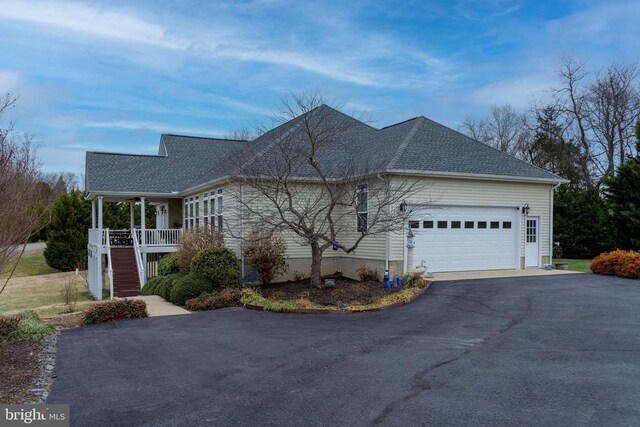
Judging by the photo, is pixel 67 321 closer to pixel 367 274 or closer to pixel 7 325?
pixel 7 325

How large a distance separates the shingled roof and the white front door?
1680mm

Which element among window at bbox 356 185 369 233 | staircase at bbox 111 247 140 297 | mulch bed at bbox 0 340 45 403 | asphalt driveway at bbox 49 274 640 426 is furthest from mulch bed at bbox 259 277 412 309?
staircase at bbox 111 247 140 297

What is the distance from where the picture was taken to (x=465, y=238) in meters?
16.5

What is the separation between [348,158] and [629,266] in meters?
10.1

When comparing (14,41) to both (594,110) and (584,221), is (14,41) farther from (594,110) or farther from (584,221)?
(594,110)

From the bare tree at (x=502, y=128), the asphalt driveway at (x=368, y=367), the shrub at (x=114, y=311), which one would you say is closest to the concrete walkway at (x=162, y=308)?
the shrub at (x=114, y=311)

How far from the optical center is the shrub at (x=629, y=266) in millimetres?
15268

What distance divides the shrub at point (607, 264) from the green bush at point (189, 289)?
13.3 metres

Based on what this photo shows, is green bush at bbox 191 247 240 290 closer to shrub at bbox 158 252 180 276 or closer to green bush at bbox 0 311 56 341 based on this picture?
shrub at bbox 158 252 180 276

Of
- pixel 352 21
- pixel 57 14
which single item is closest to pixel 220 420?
pixel 57 14

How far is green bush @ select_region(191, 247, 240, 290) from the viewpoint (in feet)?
45.9

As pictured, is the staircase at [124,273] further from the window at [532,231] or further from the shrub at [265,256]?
the window at [532,231]

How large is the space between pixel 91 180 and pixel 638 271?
2164 centimetres

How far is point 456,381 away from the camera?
5.95 metres
